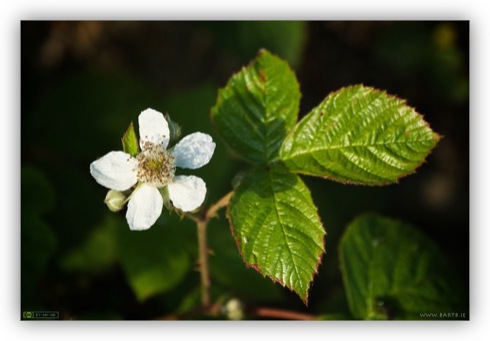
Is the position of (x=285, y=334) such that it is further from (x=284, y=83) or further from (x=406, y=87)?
(x=406, y=87)

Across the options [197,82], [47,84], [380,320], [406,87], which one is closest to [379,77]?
[406,87]

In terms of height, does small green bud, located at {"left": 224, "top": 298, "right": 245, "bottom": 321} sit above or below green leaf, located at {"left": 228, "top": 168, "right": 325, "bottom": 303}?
below

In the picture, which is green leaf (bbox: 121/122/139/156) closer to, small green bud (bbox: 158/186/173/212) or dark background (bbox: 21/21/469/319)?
small green bud (bbox: 158/186/173/212)

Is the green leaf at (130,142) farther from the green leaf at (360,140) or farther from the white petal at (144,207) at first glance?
the green leaf at (360,140)

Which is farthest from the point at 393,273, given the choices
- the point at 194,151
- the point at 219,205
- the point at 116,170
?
the point at 116,170

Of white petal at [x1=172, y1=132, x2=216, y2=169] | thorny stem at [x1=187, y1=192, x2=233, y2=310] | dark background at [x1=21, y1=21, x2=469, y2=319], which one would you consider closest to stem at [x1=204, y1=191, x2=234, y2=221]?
thorny stem at [x1=187, y1=192, x2=233, y2=310]
